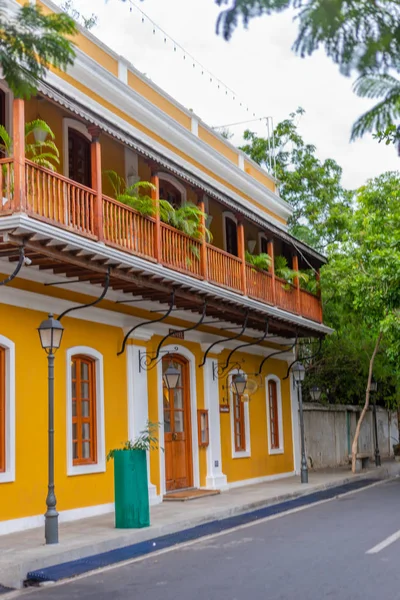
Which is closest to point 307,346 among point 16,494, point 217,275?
point 217,275

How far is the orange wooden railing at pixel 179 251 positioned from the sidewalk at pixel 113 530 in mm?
4311

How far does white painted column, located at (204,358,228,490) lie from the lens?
19406 mm

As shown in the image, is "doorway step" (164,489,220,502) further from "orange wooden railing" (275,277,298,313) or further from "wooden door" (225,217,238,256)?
"wooden door" (225,217,238,256)

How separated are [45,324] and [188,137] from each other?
31.9ft

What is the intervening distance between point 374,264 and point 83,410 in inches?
373

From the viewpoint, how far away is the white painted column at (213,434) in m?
19.4

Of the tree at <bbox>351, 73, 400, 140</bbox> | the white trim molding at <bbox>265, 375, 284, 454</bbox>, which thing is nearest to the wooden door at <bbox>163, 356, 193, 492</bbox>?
the white trim molding at <bbox>265, 375, 284, 454</bbox>

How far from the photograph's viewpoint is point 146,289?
15656mm

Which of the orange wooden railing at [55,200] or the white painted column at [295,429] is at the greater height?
the orange wooden railing at [55,200]

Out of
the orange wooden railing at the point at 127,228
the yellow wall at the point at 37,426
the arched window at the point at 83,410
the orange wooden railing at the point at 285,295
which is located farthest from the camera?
the orange wooden railing at the point at 285,295

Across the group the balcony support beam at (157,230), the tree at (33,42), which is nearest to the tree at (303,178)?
the balcony support beam at (157,230)

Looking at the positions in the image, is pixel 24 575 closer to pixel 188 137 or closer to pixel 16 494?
pixel 16 494

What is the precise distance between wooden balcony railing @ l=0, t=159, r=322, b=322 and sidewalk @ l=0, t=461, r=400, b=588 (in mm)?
4271

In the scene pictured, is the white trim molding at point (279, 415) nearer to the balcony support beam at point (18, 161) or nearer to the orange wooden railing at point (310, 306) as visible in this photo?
the orange wooden railing at point (310, 306)
